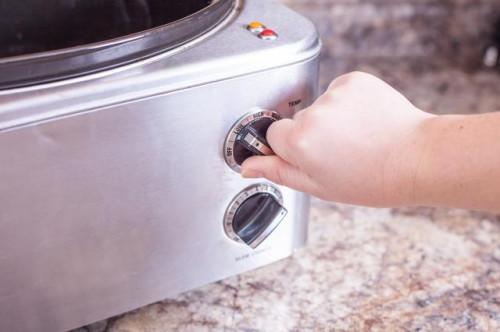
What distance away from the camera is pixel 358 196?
1.45ft

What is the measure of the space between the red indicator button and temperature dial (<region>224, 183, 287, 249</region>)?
0.41 ft

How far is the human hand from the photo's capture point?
0.43m

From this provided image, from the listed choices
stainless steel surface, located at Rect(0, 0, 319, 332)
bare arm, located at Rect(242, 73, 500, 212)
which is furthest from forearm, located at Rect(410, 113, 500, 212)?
stainless steel surface, located at Rect(0, 0, 319, 332)

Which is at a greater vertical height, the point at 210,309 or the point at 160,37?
the point at 160,37

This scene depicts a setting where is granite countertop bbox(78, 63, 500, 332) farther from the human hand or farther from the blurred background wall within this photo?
the blurred background wall

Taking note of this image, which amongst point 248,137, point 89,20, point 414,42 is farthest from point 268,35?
point 414,42

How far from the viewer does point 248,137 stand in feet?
1.53

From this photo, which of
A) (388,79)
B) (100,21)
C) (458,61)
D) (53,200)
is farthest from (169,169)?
(458,61)

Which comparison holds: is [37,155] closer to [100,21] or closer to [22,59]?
[22,59]

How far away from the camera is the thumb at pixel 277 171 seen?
46 cm

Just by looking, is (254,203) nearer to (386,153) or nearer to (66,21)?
(386,153)

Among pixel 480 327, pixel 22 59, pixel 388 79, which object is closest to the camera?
pixel 22 59

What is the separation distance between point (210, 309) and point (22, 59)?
0.28 m

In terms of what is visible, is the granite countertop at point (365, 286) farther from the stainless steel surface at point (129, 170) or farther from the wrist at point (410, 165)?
the wrist at point (410, 165)
